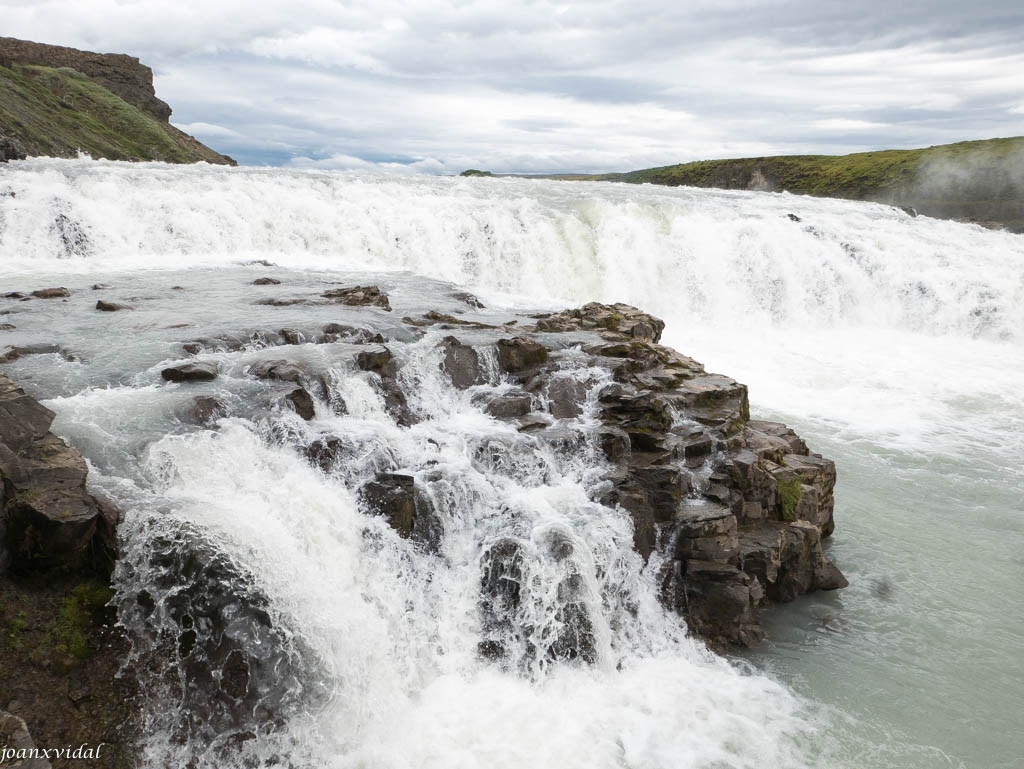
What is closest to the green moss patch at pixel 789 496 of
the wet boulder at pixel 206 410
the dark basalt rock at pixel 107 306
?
the wet boulder at pixel 206 410

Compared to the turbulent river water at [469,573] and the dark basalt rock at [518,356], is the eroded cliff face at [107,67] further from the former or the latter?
the dark basalt rock at [518,356]

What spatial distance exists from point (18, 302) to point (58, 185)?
1010 centimetres

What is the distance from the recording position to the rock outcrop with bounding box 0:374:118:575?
737 cm

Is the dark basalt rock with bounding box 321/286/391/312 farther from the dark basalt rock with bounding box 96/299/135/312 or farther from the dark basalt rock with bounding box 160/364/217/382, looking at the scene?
the dark basalt rock with bounding box 160/364/217/382

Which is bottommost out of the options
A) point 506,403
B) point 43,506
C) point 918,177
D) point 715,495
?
point 715,495

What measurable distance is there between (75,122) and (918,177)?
74.7 meters

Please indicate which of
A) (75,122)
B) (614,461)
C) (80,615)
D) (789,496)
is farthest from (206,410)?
(75,122)

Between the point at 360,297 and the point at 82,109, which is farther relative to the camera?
the point at 82,109

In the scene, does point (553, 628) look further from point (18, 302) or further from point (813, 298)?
point (813, 298)

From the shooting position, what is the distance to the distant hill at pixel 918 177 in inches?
2506

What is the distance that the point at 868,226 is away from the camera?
39.9 meters

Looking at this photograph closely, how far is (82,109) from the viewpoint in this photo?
63375mm

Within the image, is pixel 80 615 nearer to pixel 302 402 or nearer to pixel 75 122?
pixel 302 402

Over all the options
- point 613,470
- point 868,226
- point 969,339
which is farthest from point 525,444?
point 868,226
